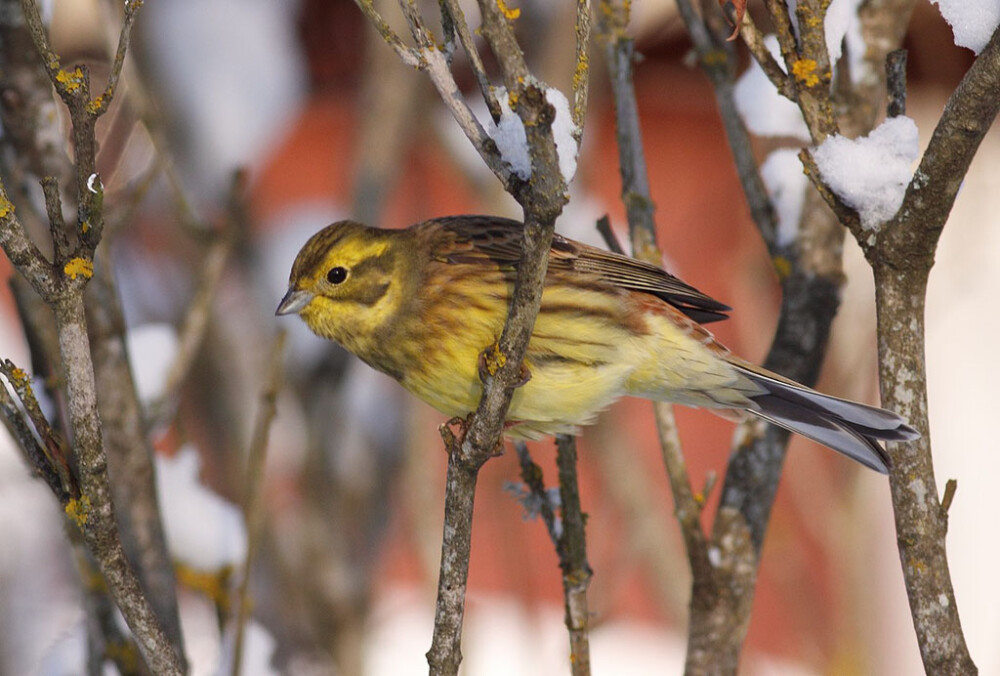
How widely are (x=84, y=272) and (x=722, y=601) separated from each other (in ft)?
5.99

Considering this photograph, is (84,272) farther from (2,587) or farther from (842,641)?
(842,641)

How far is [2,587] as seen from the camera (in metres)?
4.12

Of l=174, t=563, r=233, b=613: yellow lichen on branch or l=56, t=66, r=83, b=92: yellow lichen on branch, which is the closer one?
l=56, t=66, r=83, b=92: yellow lichen on branch

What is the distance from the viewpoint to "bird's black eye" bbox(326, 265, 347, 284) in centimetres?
297

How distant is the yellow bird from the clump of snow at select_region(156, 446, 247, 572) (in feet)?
2.04

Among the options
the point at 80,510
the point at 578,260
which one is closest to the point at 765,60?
the point at 578,260

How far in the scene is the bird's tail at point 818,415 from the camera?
2.47 meters

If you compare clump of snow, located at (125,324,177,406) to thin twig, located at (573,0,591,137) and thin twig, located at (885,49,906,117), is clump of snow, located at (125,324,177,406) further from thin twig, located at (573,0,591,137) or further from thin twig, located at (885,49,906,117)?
thin twig, located at (885,49,906,117)

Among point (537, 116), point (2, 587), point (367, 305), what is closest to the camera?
point (537, 116)

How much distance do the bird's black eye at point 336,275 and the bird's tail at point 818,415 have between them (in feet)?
3.69

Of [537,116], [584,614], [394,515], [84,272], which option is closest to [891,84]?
[537,116]

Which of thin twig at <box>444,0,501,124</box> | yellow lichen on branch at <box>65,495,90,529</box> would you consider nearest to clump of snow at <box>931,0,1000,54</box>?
thin twig at <box>444,0,501,124</box>

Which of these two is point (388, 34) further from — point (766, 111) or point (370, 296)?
point (766, 111)

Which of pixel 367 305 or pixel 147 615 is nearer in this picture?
pixel 147 615
